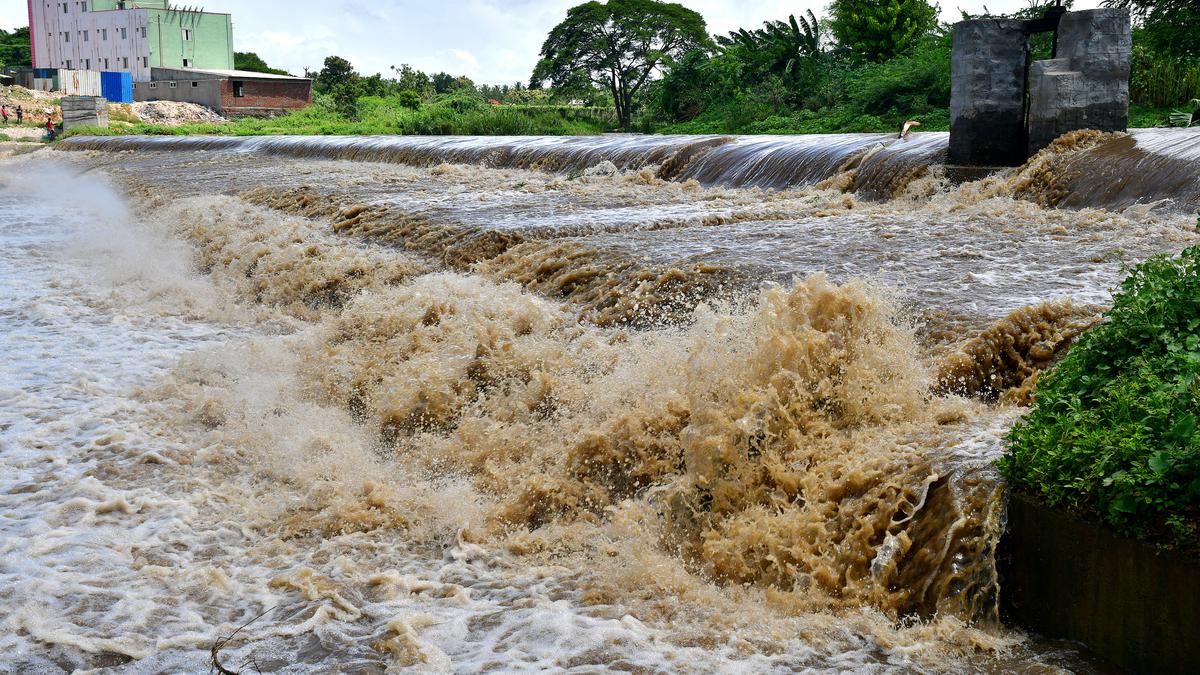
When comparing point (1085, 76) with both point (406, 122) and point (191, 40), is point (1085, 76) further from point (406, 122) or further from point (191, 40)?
point (191, 40)

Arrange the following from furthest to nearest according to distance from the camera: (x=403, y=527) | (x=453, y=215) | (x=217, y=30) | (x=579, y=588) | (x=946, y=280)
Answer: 1. (x=217, y=30)
2. (x=453, y=215)
3. (x=946, y=280)
4. (x=403, y=527)
5. (x=579, y=588)

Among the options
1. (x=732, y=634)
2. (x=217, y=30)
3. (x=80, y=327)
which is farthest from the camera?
(x=217, y=30)

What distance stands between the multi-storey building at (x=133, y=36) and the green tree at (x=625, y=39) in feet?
86.5

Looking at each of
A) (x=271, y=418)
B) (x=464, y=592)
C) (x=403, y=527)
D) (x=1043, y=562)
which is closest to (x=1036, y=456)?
(x=1043, y=562)

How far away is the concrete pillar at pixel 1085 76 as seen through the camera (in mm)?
9266

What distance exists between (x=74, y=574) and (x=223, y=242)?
288 inches

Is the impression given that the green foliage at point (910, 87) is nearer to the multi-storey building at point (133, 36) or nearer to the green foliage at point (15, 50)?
the multi-storey building at point (133, 36)

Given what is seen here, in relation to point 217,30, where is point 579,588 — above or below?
below

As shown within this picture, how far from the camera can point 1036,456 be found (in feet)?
9.78

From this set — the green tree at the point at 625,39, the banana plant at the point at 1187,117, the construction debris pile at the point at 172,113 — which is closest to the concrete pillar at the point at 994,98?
the banana plant at the point at 1187,117

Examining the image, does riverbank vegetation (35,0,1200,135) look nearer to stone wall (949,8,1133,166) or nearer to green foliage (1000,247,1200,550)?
stone wall (949,8,1133,166)

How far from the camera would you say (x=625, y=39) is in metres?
34.5

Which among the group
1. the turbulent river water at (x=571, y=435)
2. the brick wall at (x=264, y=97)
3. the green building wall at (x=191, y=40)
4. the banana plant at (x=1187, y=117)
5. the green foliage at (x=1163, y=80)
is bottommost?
the turbulent river water at (x=571, y=435)

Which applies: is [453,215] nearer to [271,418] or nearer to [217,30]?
[271,418]
